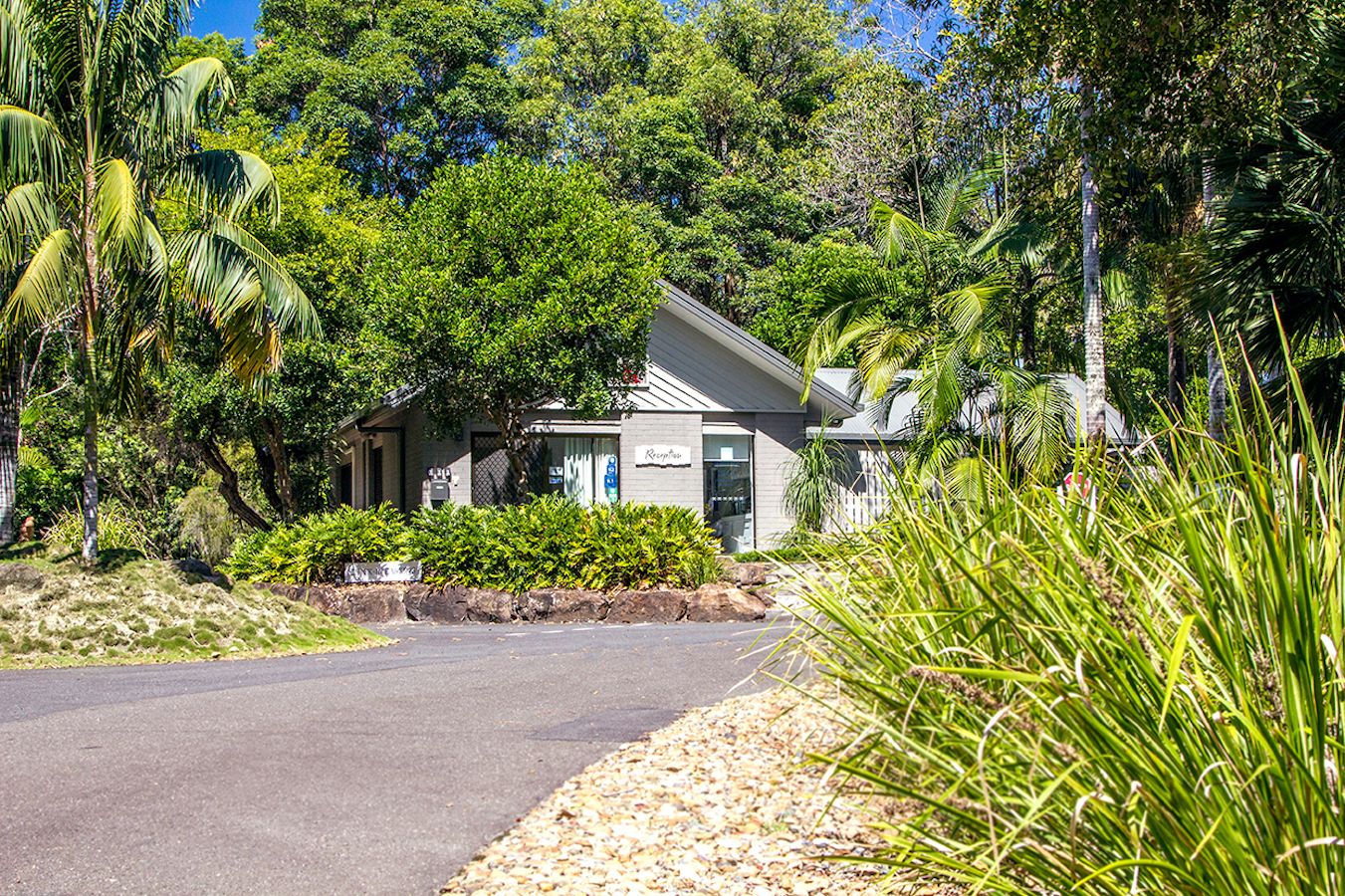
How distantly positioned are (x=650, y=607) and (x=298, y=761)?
1109cm

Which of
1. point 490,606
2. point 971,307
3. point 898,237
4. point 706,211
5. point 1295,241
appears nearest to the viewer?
point 1295,241

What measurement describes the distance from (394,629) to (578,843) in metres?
12.5

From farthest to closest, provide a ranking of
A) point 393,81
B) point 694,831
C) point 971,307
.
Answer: point 393,81 < point 971,307 < point 694,831

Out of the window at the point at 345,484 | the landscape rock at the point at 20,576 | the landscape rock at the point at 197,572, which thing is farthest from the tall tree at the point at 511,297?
the window at the point at 345,484

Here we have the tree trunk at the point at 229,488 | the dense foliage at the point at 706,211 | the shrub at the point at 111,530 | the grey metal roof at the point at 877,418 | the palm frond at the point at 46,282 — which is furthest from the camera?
the tree trunk at the point at 229,488

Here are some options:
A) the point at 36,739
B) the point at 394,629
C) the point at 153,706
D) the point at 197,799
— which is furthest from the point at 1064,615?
the point at 394,629

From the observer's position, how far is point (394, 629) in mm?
17109

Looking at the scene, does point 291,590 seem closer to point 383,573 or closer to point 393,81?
point 383,573

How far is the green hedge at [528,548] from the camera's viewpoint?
18031mm

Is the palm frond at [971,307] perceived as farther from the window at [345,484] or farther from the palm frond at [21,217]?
the window at [345,484]

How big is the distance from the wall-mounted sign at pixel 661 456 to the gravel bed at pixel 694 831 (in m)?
16.6

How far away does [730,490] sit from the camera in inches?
956

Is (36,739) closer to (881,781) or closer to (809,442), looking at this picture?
(881,781)

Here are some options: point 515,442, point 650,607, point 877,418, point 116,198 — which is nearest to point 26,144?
point 116,198
